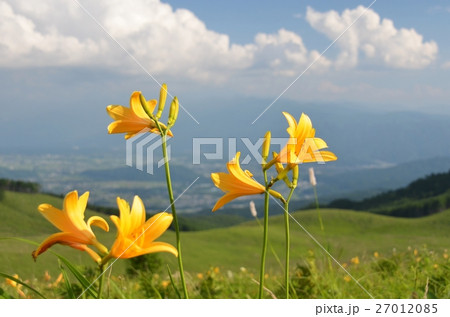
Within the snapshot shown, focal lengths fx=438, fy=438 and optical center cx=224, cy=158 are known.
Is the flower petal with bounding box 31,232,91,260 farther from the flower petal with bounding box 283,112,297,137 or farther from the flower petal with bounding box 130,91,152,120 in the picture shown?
the flower petal with bounding box 283,112,297,137

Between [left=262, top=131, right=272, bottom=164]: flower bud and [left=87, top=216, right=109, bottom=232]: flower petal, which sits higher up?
[left=262, top=131, right=272, bottom=164]: flower bud

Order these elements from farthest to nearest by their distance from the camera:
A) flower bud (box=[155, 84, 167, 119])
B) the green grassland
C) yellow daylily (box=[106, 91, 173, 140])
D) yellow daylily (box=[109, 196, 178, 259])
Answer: the green grassland < yellow daylily (box=[106, 91, 173, 140]) < flower bud (box=[155, 84, 167, 119]) < yellow daylily (box=[109, 196, 178, 259])

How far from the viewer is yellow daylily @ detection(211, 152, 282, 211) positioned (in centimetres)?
209

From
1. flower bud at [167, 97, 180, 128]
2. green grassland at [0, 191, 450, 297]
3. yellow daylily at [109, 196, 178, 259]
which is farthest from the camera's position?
green grassland at [0, 191, 450, 297]

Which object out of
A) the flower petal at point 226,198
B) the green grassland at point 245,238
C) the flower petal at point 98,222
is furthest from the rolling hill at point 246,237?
the flower petal at point 98,222

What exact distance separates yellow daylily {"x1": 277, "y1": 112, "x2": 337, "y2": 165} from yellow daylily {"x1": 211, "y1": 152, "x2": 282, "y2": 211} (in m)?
0.19

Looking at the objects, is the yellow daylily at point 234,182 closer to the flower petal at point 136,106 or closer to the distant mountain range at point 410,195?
the flower petal at point 136,106

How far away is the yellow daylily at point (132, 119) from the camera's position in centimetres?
239

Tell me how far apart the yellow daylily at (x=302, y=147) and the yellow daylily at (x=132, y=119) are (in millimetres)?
724

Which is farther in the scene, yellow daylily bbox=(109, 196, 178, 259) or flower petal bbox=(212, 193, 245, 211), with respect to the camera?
flower petal bbox=(212, 193, 245, 211)

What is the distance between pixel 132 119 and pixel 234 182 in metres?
A: 0.72

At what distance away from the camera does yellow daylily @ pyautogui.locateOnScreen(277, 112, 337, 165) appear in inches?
81.7

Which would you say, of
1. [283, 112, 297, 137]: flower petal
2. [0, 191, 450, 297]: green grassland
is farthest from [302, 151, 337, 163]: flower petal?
[0, 191, 450, 297]: green grassland
